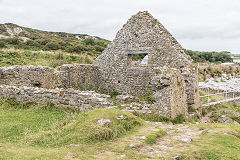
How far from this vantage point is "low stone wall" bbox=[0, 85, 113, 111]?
9186 mm

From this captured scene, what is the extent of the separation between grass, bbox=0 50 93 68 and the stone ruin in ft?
21.8

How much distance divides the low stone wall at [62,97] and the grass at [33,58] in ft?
31.0

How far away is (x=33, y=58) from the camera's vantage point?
73.2ft

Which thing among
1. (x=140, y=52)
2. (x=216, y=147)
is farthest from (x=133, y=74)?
(x=216, y=147)

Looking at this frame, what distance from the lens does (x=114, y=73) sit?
16.3m

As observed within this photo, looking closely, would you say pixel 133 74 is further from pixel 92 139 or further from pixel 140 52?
pixel 92 139

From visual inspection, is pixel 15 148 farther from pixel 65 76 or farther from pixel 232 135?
pixel 65 76

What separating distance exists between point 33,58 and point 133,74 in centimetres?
1158

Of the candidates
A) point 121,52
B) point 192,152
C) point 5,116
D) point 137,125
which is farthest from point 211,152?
point 121,52

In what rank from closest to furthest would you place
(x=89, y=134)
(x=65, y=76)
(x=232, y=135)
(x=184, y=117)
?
(x=89, y=134)
(x=232, y=135)
(x=184, y=117)
(x=65, y=76)

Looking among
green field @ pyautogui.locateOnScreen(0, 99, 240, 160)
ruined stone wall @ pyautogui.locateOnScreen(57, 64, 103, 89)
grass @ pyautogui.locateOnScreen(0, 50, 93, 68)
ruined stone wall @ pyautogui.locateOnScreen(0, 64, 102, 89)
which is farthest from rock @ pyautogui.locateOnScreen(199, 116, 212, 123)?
grass @ pyautogui.locateOnScreen(0, 50, 93, 68)

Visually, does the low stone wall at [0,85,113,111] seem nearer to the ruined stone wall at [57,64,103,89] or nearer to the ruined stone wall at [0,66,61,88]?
the ruined stone wall at [0,66,61,88]

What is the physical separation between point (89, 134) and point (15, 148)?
187 centimetres

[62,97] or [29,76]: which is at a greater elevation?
[29,76]
